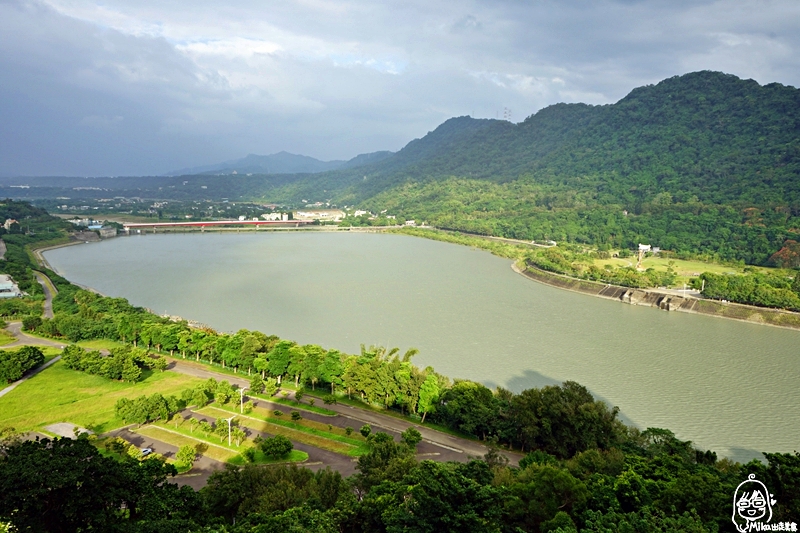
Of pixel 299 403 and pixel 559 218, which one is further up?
pixel 559 218

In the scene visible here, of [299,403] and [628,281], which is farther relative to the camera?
[628,281]

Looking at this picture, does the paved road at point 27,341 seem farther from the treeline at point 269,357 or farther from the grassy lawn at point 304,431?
the grassy lawn at point 304,431

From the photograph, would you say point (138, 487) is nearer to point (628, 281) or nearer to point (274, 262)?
point (628, 281)

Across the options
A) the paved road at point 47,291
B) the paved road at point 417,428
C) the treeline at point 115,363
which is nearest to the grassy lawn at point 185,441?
the paved road at point 417,428

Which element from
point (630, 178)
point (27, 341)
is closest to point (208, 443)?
point (27, 341)

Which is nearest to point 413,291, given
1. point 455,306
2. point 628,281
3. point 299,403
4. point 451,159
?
point 455,306

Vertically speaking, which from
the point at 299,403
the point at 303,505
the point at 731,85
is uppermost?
the point at 731,85

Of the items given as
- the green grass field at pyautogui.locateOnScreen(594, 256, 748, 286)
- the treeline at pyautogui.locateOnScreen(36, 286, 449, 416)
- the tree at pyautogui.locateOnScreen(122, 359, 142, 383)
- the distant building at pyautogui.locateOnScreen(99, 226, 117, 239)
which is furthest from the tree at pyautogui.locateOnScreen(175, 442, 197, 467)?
the distant building at pyautogui.locateOnScreen(99, 226, 117, 239)
